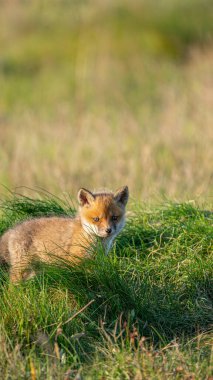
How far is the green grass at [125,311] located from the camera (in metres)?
5.12

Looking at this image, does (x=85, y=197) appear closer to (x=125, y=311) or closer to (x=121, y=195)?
(x=121, y=195)

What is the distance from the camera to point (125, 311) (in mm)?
5918

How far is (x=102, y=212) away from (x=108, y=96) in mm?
11071

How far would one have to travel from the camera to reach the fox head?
21.1 ft

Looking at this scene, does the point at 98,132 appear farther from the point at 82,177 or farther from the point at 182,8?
the point at 182,8

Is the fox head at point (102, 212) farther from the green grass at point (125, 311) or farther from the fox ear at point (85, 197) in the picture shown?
the green grass at point (125, 311)

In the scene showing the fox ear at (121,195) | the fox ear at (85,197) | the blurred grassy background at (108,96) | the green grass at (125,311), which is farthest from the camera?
the blurred grassy background at (108,96)

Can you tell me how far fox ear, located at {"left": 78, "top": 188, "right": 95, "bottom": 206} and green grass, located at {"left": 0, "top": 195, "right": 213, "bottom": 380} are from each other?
1.58 ft

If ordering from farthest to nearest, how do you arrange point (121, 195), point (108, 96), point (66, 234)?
point (108, 96) < point (121, 195) < point (66, 234)

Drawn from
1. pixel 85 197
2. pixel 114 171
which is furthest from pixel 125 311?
pixel 114 171

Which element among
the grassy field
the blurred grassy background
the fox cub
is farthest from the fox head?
the blurred grassy background

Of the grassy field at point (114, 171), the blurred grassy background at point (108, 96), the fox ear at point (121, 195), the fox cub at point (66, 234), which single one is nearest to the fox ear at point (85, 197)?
the fox cub at point (66, 234)

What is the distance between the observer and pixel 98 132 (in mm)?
13570

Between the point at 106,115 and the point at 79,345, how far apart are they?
9.82m
